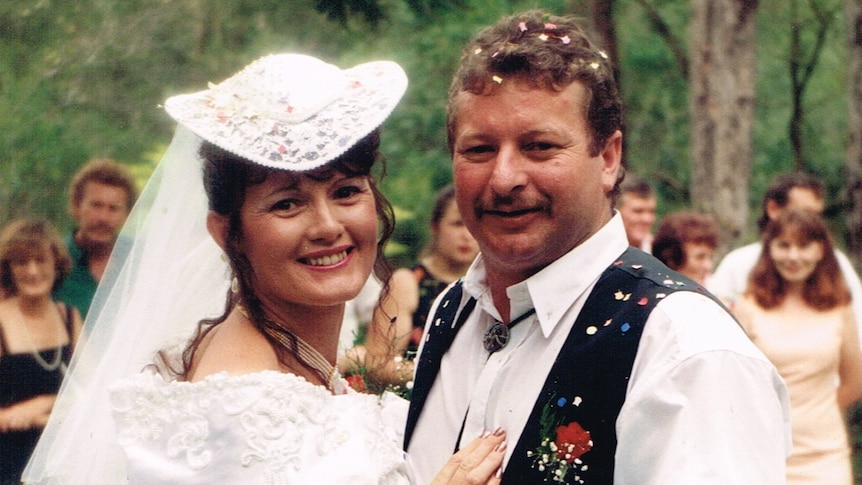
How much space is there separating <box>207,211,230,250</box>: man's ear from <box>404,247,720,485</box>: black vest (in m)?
0.88

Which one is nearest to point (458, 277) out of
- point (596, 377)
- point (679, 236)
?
point (679, 236)

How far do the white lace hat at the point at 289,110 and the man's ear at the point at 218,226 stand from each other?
0.23 meters

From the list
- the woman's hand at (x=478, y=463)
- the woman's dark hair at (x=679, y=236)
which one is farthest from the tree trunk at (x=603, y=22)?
the woman's hand at (x=478, y=463)

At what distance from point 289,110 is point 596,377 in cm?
96

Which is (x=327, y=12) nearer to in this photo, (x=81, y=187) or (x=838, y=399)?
(x=81, y=187)

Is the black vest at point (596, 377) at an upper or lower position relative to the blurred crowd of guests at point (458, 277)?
upper

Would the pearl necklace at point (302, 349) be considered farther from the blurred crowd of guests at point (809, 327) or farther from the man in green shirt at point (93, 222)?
the blurred crowd of guests at point (809, 327)

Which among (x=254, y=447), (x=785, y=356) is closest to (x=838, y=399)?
(x=785, y=356)

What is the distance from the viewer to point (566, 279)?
2.82 meters

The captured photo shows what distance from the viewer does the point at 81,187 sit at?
5766 millimetres

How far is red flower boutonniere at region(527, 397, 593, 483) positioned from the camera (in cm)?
257

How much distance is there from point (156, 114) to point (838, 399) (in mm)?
6723

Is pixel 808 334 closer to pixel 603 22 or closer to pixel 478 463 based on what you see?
pixel 478 463

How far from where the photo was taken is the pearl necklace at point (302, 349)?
2891mm
